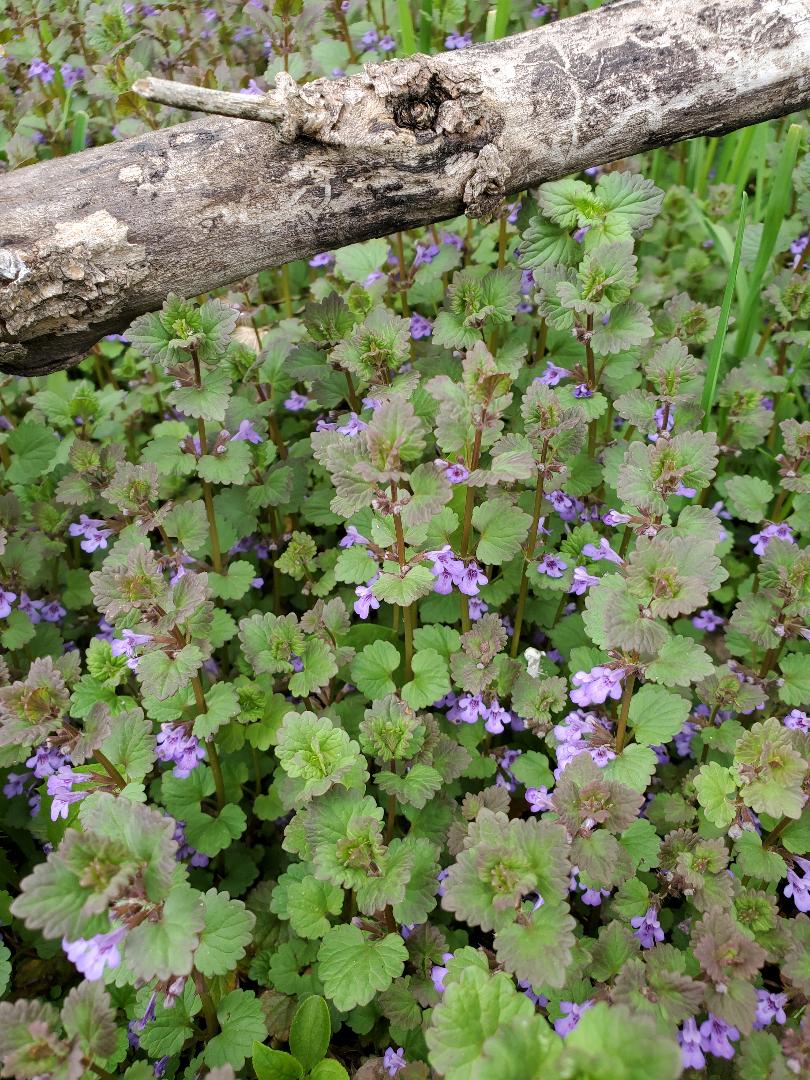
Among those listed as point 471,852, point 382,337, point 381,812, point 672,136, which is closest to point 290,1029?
point 381,812

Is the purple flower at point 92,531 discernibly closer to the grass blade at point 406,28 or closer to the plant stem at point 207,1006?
the plant stem at point 207,1006

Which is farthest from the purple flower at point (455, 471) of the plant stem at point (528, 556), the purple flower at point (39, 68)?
the purple flower at point (39, 68)

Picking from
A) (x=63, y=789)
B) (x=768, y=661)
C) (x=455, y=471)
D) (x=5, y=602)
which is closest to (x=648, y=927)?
(x=768, y=661)

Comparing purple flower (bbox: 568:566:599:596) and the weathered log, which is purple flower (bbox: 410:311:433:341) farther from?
purple flower (bbox: 568:566:599:596)

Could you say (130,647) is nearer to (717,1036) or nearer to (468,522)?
(468,522)

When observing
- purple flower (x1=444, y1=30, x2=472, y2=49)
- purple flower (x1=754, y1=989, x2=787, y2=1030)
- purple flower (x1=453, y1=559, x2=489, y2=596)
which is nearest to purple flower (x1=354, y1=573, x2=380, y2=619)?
purple flower (x1=453, y1=559, x2=489, y2=596)

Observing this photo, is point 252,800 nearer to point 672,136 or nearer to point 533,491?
point 533,491
